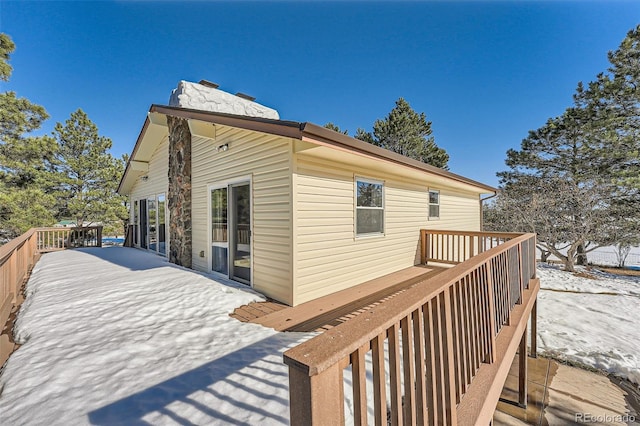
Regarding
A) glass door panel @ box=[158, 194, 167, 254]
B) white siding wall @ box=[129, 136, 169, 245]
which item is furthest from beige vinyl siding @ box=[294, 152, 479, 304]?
glass door panel @ box=[158, 194, 167, 254]

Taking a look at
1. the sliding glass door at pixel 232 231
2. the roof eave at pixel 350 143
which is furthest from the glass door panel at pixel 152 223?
the roof eave at pixel 350 143

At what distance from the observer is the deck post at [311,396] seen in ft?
2.33

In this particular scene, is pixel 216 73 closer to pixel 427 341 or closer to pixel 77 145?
pixel 77 145

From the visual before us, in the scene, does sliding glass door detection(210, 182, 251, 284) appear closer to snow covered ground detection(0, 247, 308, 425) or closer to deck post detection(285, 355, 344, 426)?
snow covered ground detection(0, 247, 308, 425)

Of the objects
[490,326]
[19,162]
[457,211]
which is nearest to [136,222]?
[19,162]

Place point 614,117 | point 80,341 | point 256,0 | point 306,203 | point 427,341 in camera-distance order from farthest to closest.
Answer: point 614,117, point 256,0, point 306,203, point 80,341, point 427,341

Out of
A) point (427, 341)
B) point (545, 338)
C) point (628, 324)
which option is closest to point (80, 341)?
point (427, 341)

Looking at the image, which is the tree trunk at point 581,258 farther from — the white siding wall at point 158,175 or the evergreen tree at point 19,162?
the evergreen tree at point 19,162

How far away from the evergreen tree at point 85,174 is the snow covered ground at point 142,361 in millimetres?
12511

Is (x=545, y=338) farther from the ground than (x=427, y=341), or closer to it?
closer to it

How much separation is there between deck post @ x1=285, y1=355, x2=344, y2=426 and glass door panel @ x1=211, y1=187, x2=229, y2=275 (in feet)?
16.1

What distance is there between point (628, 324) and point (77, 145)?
22.4 meters

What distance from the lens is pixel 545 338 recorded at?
14.3ft

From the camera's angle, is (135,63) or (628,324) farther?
(135,63)
